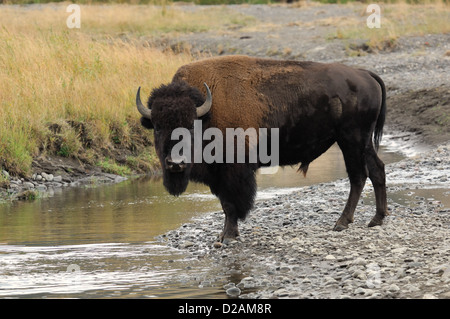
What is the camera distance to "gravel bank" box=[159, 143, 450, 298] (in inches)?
258

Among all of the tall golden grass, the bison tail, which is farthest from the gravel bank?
the tall golden grass

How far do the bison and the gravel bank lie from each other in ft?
1.26

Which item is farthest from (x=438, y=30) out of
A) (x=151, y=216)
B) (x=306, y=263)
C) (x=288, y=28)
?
(x=306, y=263)

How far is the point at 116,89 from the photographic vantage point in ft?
50.0

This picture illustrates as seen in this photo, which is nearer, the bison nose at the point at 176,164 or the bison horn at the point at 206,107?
the bison nose at the point at 176,164

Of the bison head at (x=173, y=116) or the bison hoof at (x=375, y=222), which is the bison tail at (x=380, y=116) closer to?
the bison hoof at (x=375, y=222)

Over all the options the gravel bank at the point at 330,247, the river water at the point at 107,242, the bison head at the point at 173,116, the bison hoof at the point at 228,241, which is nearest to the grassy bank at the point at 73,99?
the river water at the point at 107,242

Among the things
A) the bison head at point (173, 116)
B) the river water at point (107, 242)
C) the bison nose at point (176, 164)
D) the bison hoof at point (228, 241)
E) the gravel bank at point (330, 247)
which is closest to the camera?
the gravel bank at point (330, 247)

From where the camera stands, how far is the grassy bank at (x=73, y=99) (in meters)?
13.3

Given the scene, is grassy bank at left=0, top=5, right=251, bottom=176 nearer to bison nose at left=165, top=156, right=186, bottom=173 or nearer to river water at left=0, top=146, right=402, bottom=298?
river water at left=0, top=146, right=402, bottom=298

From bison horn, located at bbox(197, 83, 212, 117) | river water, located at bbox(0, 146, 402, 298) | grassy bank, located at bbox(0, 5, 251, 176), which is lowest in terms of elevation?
river water, located at bbox(0, 146, 402, 298)

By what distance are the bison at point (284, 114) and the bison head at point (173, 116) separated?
2cm

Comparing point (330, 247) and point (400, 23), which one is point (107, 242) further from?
point (400, 23)
